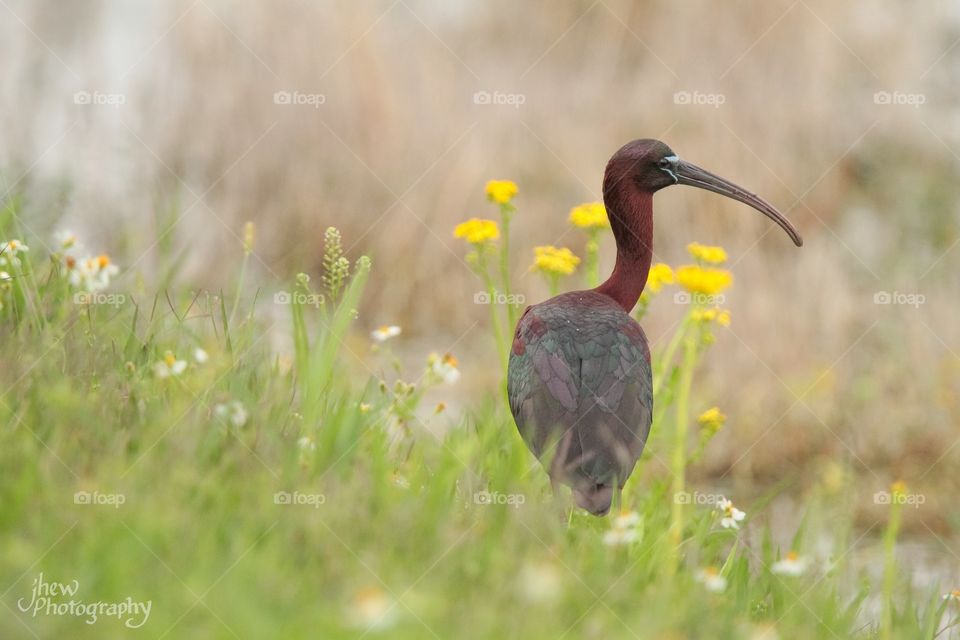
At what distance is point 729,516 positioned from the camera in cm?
379

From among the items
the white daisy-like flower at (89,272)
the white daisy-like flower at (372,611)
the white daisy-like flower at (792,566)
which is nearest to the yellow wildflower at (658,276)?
the white daisy-like flower at (792,566)

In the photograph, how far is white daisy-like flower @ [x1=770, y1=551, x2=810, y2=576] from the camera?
343 centimetres

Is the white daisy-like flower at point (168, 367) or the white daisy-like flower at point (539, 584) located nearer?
the white daisy-like flower at point (539, 584)

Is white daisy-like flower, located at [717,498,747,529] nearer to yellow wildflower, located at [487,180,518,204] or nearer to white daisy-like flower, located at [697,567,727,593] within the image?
white daisy-like flower, located at [697,567,727,593]

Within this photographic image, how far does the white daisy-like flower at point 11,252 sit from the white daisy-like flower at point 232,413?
100 cm

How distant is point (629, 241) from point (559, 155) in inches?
185

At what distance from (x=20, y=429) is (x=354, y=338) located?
16.7ft

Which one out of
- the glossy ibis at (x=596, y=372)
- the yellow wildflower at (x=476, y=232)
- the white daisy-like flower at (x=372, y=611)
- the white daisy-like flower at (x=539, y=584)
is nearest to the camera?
the white daisy-like flower at (x=372, y=611)

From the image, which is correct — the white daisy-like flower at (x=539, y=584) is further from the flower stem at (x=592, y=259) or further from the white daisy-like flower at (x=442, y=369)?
the flower stem at (x=592, y=259)

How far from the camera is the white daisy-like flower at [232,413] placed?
326 cm

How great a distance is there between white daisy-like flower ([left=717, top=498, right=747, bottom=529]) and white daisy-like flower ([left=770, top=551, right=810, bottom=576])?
180 mm

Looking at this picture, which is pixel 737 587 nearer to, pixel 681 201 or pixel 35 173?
pixel 35 173

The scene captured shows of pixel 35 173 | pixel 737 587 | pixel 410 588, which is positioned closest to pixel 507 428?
pixel 737 587

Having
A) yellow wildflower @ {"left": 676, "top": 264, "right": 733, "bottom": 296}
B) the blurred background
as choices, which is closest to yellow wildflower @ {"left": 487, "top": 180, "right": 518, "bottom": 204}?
yellow wildflower @ {"left": 676, "top": 264, "right": 733, "bottom": 296}
